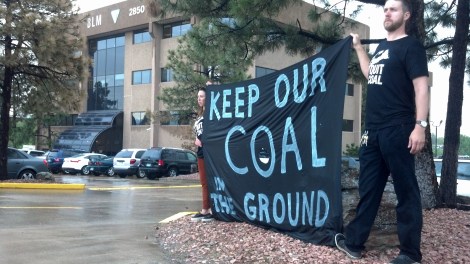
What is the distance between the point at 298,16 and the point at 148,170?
60.1 feet

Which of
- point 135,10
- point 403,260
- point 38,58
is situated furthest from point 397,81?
point 135,10

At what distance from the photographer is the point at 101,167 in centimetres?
2950

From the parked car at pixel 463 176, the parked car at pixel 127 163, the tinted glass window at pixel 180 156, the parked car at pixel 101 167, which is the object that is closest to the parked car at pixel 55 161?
the parked car at pixel 101 167

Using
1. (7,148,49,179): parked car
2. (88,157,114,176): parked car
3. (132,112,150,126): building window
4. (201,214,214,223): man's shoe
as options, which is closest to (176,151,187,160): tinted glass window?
(88,157,114,176): parked car

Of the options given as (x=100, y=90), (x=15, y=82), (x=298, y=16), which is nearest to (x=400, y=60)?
(x=298, y=16)

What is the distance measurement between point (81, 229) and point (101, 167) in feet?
74.9

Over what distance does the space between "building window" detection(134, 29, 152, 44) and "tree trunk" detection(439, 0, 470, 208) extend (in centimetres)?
3632

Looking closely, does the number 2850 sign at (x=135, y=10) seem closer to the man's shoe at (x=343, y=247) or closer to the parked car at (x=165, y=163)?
the parked car at (x=165, y=163)

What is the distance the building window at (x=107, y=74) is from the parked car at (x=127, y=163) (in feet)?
60.5

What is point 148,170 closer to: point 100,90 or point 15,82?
point 15,82

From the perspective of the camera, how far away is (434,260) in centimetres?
466

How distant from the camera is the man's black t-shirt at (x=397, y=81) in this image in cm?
421

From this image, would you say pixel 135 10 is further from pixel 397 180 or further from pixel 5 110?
pixel 397 180

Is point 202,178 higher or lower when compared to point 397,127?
lower
